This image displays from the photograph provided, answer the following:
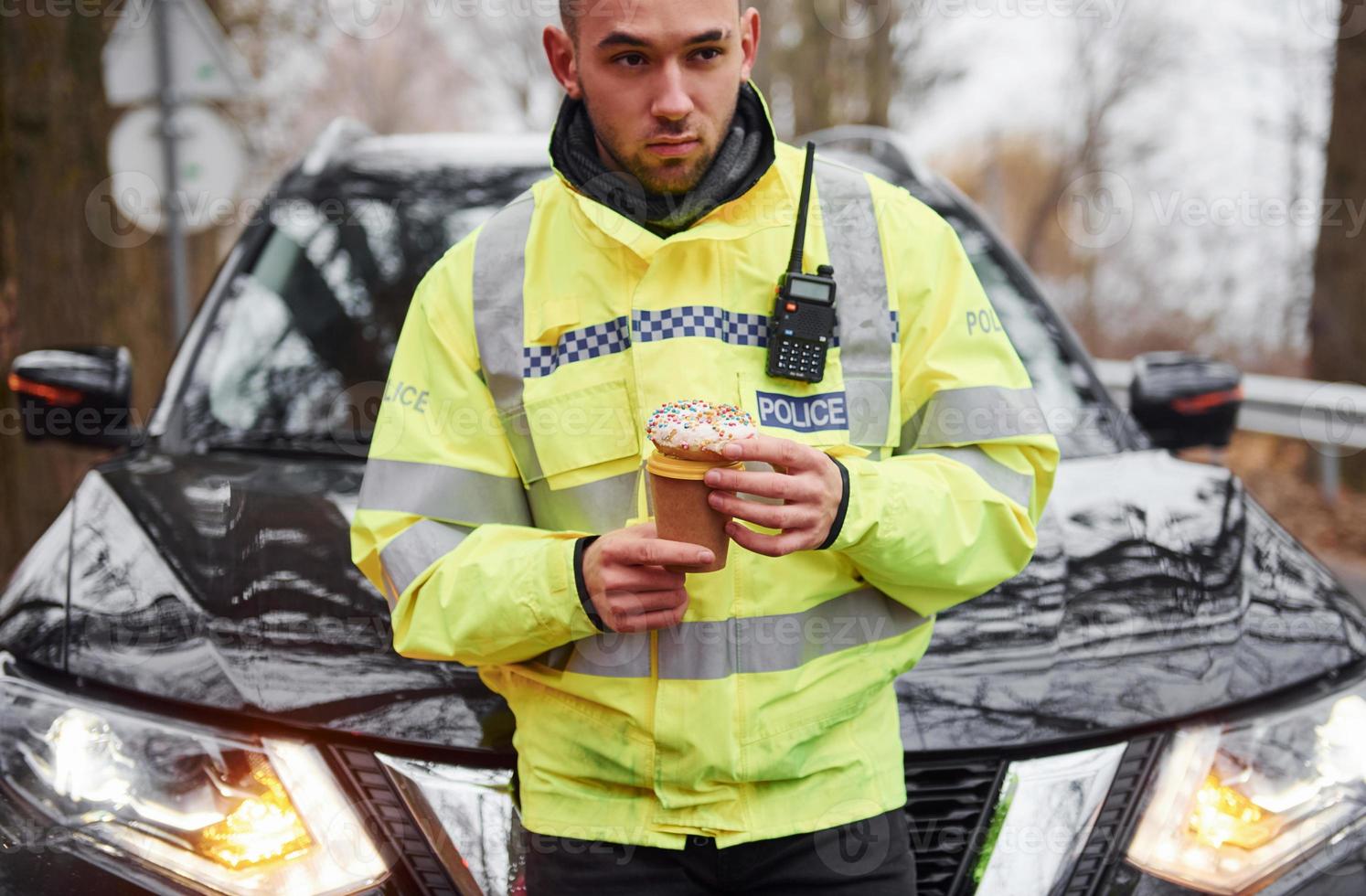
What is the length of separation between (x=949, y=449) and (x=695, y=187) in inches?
20.1

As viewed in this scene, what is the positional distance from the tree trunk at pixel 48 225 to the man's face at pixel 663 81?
17.1 feet

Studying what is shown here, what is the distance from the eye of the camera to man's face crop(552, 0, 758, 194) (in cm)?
193

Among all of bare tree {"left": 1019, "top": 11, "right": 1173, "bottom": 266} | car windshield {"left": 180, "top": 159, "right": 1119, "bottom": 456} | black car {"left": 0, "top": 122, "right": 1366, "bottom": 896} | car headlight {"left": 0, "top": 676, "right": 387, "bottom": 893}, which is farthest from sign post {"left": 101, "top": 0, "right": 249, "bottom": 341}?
bare tree {"left": 1019, "top": 11, "right": 1173, "bottom": 266}

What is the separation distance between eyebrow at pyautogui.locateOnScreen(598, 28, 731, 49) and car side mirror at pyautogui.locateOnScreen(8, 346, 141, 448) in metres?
2.03

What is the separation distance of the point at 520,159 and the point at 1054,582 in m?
2.06

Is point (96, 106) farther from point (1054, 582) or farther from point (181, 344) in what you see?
point (1054, 582)

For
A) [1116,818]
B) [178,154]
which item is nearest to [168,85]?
[178,154]

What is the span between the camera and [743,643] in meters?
1.86

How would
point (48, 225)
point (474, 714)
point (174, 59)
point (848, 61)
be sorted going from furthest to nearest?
point (848, 61) → point (48, 225) → point (174, 59) → point (474, 714)

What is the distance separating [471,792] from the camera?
7.02 feet

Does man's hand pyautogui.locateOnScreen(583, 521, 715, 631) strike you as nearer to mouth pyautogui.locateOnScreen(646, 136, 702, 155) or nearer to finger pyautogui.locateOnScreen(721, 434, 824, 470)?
finger pyautogui.locateOnScreen(721, 434, 824, 470)

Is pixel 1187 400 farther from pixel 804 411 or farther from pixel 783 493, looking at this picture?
pixel 783 493

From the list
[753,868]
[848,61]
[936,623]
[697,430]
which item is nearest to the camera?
[697,430]

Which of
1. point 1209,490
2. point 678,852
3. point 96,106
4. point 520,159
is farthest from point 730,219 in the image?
point 96,106
